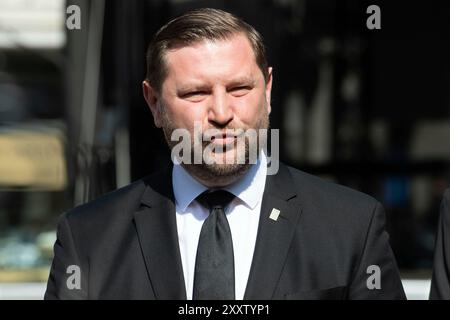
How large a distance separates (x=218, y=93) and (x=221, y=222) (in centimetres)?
42

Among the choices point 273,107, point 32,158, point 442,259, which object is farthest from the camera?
point 273,107

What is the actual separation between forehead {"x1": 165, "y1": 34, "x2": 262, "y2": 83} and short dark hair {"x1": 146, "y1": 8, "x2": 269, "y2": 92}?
0.02m

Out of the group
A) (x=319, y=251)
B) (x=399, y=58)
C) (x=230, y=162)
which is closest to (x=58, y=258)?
(x=230, y=162)

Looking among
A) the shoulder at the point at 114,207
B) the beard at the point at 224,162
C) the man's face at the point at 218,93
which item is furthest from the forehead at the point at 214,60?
the shoulder at the point at 114,207

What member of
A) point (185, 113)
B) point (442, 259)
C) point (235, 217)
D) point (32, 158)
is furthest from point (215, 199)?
point (32, 158)

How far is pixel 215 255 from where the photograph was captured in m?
2.75

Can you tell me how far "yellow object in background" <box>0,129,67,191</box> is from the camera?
217 inches

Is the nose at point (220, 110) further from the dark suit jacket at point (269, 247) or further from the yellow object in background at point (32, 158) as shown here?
the yellow object in background at point (32, 158)

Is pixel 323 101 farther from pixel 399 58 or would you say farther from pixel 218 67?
pixel 218 67

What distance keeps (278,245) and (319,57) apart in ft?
10.8

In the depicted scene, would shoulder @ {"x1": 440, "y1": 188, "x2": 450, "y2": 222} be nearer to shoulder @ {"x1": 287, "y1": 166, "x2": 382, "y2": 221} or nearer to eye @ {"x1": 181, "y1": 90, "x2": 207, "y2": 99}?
shoulder @ {"x1": 287, "y1": 166, "x2": 382, "y2": 221}

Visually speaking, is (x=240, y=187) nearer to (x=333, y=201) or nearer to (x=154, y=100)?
(x=333, y=201)

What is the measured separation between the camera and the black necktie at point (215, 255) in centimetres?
270

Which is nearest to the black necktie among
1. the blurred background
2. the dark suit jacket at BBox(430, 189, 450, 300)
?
the dark suit jacket at BBox(430, 189, 450, 300)
